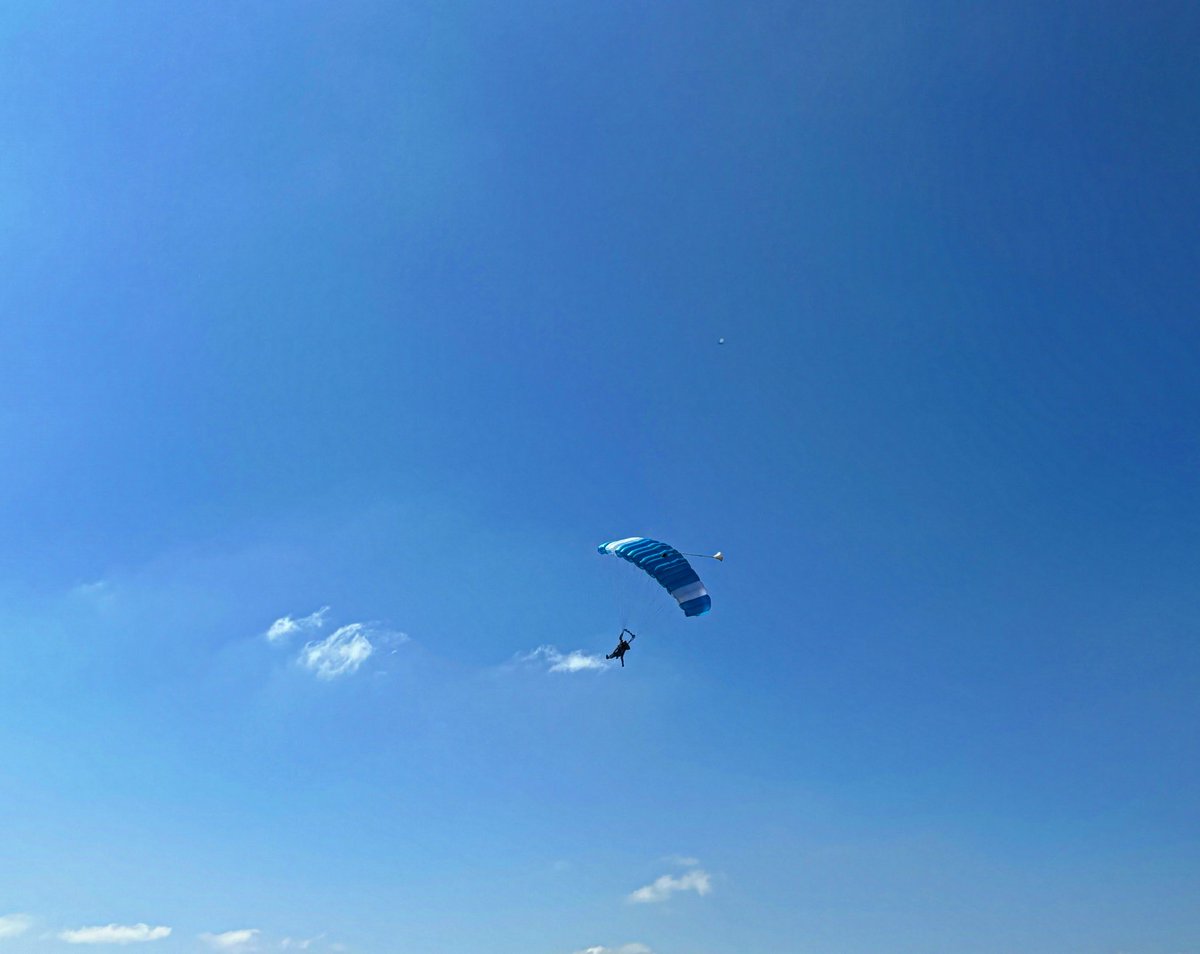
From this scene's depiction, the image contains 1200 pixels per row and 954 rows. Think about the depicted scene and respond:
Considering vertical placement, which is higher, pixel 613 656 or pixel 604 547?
pixel 604 547

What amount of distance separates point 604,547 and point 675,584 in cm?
610

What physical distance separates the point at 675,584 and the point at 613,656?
7465mm

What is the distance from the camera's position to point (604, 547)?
58625 mm

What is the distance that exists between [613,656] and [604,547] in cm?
831

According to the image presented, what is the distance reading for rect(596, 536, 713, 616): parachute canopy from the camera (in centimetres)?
5631

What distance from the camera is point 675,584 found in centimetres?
5688

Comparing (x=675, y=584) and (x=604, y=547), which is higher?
(x=604, y=547)

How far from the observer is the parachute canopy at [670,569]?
5631 cm

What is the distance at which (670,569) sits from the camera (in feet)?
185

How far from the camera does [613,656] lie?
58438 millimetres
